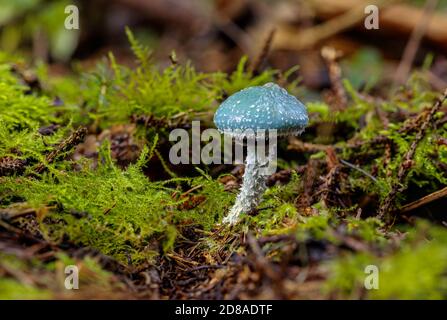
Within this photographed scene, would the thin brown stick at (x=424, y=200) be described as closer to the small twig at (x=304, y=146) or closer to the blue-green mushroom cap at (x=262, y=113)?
the small twig at (x=304, y=146)

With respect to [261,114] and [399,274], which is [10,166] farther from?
[399,274]

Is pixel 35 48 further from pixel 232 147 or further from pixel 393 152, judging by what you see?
pixel 393 152

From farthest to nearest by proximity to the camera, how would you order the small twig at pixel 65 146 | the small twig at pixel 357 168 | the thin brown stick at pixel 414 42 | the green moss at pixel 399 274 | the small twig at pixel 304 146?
the thin brown stick at pixel 414 42
the small twig at pixel 304 146
the small twig at pixel 357 168
the small twig at pixel 65 146
the green moss at pixel 399 274

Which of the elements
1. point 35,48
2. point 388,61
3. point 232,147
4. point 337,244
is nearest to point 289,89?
point 232,147

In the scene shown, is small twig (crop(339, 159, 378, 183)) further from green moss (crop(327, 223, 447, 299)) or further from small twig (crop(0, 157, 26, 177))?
small twig (crop(0, 157, 26, 177))

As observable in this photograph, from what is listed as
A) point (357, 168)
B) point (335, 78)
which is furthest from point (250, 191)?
point (335, 78)

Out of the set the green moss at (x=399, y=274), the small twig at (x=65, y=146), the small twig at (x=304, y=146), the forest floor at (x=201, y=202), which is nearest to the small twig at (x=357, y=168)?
the forest floor at (x=201, y=202)

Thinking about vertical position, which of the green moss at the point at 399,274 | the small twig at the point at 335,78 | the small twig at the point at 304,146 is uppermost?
the small twig at the point at 335,78
